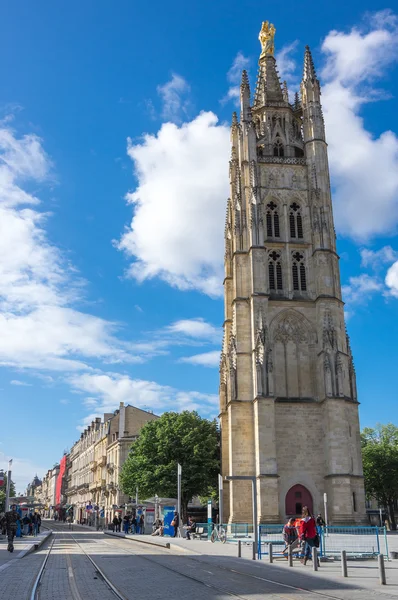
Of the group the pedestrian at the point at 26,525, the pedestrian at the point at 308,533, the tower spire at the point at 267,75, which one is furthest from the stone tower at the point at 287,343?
the pedestrian at the point at 308,533

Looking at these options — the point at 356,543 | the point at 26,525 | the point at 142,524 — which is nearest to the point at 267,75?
the point at 142,524

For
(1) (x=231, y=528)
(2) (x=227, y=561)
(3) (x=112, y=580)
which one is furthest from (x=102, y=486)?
(3) (x=112, y=580)

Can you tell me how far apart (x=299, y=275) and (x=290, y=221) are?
4554mm

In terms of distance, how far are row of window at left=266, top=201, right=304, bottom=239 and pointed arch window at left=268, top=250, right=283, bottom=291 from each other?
1.72m

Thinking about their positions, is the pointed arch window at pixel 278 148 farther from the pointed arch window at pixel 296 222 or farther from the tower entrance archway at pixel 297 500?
the tower entrance archway at pixel 297 500

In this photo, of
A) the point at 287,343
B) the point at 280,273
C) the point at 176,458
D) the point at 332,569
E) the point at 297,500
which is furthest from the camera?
the point at 176,458

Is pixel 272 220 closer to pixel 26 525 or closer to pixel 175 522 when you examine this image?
pixel 175 522

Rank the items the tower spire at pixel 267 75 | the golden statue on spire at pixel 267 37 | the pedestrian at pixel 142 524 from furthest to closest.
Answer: the golden statue on spire at pixel 267 37, the tower spire at pixel 267 75, the pedestrian at pixel 142 524

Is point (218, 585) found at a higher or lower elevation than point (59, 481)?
lower

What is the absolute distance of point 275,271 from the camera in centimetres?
4709

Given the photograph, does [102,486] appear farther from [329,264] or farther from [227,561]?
[227,561]

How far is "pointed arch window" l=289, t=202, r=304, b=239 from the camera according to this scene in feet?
159

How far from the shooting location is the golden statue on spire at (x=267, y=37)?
61781 millimetres

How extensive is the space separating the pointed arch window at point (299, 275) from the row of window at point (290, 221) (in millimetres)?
2184
